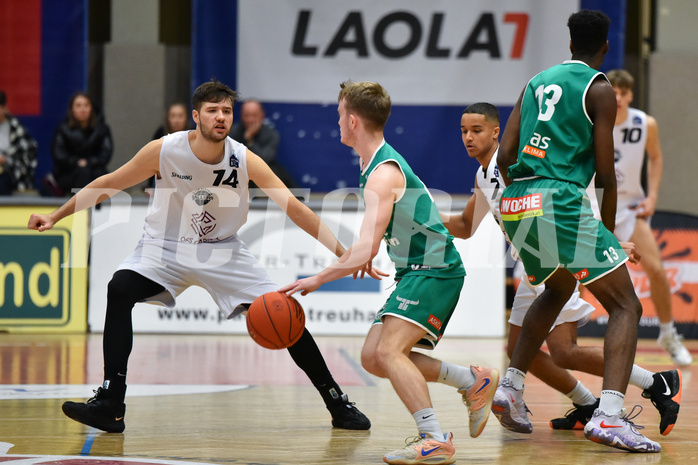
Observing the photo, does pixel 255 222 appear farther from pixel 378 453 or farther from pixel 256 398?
pixel 378 453

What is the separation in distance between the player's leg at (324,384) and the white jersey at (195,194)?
84cm

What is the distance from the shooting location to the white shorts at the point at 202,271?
5492 mm

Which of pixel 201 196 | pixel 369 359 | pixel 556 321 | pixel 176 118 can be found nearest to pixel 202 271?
pixel 201 196

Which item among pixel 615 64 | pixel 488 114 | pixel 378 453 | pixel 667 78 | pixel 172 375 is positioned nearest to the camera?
pixel 378 453

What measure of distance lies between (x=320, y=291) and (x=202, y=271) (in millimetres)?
4671

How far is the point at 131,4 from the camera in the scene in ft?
43.8

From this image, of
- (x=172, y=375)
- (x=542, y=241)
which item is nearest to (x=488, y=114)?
(x=542, y=241)

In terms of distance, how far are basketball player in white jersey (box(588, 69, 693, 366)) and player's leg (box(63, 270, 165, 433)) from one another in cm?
470

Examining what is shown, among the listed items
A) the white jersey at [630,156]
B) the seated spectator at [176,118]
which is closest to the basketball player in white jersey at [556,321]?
the white jersey at [630,156]

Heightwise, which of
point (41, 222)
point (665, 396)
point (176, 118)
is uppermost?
point (176, 118)

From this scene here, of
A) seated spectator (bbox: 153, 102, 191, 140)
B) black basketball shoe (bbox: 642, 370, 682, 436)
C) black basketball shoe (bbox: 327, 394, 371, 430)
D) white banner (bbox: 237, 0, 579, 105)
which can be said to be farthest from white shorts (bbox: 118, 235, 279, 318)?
white banner (bbox: 237, 0, 579, 105)

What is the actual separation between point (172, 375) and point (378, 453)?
3.09 metres

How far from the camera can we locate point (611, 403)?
454cm

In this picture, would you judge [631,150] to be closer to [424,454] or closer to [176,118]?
[176,118]
